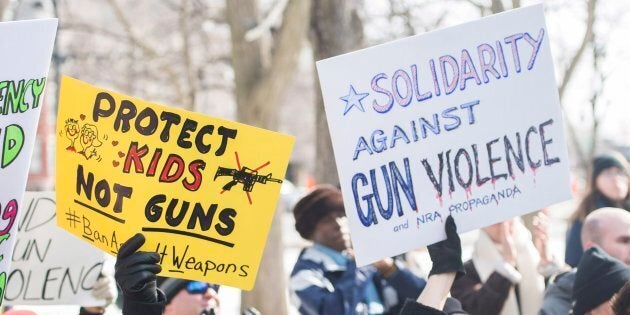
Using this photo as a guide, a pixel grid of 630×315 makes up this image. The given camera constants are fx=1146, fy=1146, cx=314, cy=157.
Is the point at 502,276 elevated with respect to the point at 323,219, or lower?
lower

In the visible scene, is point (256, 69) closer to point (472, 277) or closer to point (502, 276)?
point (472, 277)

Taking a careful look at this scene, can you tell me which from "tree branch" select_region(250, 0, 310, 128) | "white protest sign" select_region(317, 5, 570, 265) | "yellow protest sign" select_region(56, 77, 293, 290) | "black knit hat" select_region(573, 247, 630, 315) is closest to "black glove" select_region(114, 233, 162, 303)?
"yellow protest sign" select_region(56, 77, 293, 290)

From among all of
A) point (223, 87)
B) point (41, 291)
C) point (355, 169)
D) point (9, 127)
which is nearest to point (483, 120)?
point (355, 169)

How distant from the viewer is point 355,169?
3885 millimetres

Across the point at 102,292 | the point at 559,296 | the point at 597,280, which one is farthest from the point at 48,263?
the point at 597,280

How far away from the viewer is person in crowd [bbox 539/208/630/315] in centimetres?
466

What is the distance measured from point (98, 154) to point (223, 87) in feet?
47.9

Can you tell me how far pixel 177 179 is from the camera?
12.6ft

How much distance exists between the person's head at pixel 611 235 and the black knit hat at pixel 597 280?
26 cm

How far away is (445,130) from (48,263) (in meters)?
1.92

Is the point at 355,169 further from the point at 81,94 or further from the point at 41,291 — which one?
the point at 41,291

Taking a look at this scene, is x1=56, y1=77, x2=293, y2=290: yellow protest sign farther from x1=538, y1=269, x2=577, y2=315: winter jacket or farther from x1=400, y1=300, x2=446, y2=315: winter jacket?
x1=538, y1=269, x2=577, y2=315: winter jacket

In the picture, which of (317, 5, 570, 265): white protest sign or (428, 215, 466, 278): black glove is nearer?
(428, 215, 466, 278): black glove

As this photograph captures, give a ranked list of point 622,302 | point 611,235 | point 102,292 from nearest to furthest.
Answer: point 622,302 < point 611,235 < point 102,292
